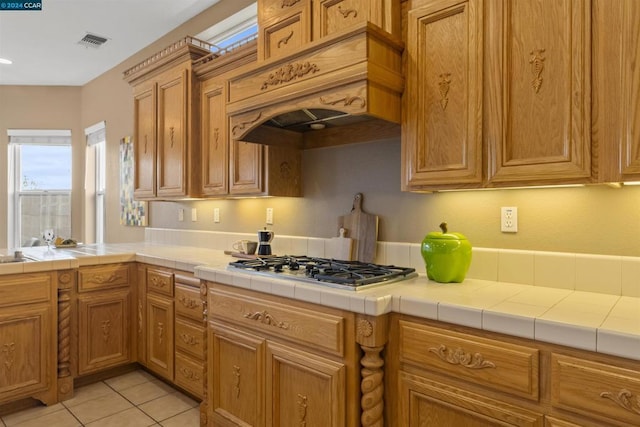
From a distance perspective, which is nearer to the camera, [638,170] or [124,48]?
[638,170]

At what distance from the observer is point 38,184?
536cm

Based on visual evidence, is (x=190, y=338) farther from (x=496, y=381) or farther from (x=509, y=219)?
(x=509, y=219)

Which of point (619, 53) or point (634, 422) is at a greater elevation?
point (619, 53)

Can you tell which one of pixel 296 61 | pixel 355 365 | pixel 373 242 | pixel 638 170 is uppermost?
pixel 296 61

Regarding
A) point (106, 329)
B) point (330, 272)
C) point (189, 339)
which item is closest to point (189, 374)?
point (189, 339)

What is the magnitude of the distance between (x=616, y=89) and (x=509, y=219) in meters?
0.66

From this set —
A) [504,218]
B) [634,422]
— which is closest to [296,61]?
[504,218]

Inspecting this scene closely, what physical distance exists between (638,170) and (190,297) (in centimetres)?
229

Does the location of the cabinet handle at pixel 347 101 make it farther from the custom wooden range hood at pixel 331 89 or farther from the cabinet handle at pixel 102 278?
the cabinet handle at pixel 102 278

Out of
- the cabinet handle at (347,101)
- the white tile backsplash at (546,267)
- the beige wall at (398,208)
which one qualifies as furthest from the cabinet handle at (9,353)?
the cabinet handle at (347,101)

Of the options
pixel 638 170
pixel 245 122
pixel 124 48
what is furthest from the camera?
pixel 124 48

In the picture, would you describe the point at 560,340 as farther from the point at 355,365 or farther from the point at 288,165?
the point at 288,165

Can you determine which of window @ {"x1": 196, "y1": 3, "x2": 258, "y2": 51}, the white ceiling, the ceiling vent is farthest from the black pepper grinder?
the ceiling vent

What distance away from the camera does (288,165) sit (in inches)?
101
